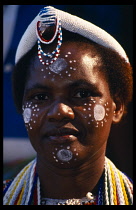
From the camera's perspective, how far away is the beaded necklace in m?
1.99

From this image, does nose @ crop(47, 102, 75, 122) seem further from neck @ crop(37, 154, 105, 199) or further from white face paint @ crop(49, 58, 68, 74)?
neck @ crop(37, 154, 105, 199)

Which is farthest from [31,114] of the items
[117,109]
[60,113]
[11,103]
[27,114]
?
[11,103]

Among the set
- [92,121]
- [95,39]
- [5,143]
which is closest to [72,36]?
[95,39]

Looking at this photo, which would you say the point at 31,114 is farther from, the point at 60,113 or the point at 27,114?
the point at 60,113

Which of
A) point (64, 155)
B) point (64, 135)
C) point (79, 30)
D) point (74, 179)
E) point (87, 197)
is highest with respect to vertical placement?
point (79, 30)

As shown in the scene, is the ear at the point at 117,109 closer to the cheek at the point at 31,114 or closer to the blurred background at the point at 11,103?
the cheek at the point at 31,114

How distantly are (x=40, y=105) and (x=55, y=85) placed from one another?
0.62ft

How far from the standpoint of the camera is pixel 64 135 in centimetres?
181

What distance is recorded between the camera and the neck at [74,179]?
1.95 metres

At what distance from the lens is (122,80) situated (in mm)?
2148

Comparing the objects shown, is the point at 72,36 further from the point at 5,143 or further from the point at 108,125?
the point at 5,143

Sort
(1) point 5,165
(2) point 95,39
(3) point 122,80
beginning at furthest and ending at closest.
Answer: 1. (1) point 5,165
2. (3) point 122,80
3. (2) point 95,39

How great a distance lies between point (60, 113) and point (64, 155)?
0.92ft

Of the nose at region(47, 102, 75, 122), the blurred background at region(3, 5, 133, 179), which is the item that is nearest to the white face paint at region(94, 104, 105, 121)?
the nose at region(47, 102, 75, 122)
